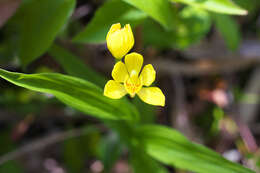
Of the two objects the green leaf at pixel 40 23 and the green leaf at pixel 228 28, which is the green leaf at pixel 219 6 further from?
the green leaf at pixel 228 28

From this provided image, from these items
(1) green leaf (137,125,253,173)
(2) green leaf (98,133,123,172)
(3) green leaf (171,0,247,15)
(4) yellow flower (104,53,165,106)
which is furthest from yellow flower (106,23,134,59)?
(2) green leaf (98,133,123,172)

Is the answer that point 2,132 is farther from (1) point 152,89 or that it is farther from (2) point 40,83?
(1) point 152,89

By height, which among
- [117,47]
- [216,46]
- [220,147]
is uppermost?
[117,47]

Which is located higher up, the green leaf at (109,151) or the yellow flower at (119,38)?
the yellow flower at (119,38)

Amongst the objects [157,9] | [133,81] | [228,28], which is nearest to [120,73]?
[133,81]

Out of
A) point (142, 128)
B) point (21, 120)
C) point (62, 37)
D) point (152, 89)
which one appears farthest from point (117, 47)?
point (21, 120)

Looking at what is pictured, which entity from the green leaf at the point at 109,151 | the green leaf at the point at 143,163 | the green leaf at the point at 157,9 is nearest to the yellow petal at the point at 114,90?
the green leaf at the point at 157,9
